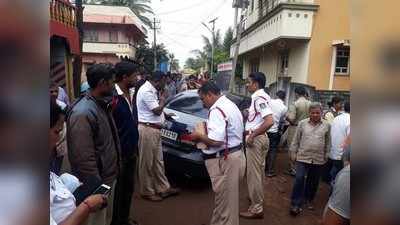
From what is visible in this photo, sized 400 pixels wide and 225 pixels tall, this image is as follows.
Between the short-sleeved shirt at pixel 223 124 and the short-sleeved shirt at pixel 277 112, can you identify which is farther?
the short-sleeved shirt at pixel 277 112

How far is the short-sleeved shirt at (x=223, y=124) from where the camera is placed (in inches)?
150

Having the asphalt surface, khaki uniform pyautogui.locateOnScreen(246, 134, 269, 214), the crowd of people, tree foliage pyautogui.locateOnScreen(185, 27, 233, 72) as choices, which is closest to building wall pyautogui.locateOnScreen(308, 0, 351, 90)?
the crowd of people

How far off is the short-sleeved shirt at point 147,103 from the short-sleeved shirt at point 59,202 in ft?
10.6

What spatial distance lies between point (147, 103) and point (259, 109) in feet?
4.80

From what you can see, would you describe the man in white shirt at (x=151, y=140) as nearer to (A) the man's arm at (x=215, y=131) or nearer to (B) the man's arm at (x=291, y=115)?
(A) the man's arm at (x=215, y=131)

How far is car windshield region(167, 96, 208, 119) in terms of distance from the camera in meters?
6.42

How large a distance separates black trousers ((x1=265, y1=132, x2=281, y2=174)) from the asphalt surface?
0.53 meters

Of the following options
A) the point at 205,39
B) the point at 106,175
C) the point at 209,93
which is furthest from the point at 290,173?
the point at 205,39

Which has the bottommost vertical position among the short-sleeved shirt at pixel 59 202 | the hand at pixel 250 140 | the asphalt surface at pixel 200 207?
the asphalt surface at pixel 200 207

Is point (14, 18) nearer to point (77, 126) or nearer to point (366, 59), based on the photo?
point (366, 59)

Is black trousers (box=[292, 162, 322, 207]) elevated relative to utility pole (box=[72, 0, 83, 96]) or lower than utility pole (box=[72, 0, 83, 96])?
lower

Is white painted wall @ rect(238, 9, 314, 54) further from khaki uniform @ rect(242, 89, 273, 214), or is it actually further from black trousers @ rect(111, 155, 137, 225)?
black trousers @ rect(111, 155, 137, 225)

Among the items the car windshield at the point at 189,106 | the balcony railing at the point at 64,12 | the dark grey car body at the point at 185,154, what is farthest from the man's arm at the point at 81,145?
the balcony railing at the point at 64,12

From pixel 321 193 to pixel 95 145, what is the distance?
15.0ft
